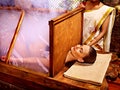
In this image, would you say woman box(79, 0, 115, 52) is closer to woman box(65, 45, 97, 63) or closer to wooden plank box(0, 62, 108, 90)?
woman box(65, 45, 97, 63)

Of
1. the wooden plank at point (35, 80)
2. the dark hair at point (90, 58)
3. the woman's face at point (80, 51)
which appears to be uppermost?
the woman's face at point (80, 51)

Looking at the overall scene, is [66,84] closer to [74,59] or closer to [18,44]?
[74,59]

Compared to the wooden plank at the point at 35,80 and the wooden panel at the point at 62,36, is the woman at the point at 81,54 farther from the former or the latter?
the wooden plank at the point at 35,80

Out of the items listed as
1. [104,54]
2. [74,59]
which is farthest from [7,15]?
[104,54]

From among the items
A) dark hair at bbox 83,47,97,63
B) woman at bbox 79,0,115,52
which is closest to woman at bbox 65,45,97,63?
dark hair at bbox 83,47,97,63

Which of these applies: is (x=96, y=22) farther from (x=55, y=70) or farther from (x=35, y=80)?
(x=35, y=80)

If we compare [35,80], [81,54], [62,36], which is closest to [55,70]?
[35,80]

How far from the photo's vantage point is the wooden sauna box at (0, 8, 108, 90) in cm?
191

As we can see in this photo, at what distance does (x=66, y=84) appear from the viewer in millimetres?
1934

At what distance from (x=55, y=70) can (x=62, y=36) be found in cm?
38

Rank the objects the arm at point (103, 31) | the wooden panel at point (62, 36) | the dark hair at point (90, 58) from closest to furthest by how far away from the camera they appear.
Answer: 1. the wooden panel at point (62, 36)
2. the dark hair at point (90, 58)
3. the arm at point (103, 31)

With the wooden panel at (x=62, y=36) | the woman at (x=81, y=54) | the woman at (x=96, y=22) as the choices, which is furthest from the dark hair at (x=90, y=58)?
the woman at (x=96, y=22)

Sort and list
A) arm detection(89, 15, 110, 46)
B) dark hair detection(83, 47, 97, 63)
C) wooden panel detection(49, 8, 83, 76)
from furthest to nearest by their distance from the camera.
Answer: arm detection(89, 15, 110, 46), dark hair detection(83, 47, 97, 63), wooden panel detection(49, 8, 83, 76)

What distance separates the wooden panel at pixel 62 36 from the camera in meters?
1.91
